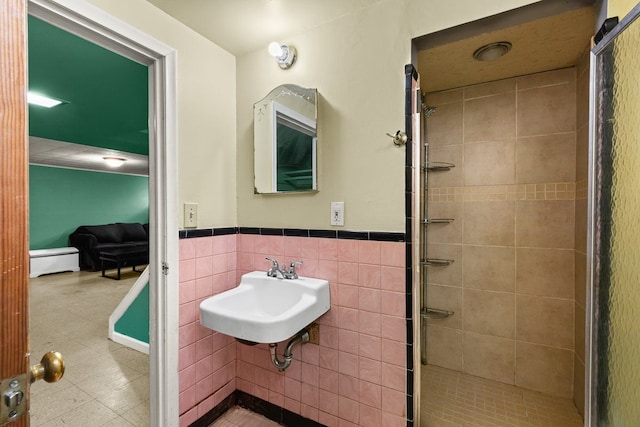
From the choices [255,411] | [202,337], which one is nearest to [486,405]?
[255,411]

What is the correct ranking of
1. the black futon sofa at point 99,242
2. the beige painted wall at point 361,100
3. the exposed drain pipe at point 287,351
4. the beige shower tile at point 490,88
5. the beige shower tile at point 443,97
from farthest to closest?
1. the black futon sofa at point 99,242
2. the beige shower tile at point 443,97
3. the beige shower tile at point 490,88
4. the exposed drain pipe at point 287,351
5. the beige painted wall at point 361,100

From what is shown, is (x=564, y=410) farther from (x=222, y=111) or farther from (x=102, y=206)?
(x=102, y=206)

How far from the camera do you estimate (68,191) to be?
19.0 ft

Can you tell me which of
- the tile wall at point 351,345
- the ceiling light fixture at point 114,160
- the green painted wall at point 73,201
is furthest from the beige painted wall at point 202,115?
the green painted wall at point 73,201

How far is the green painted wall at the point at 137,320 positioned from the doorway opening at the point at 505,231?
231cm

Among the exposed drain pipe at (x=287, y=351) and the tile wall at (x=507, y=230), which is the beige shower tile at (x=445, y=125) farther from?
the exposed drain pipe at (x=287, y=351)

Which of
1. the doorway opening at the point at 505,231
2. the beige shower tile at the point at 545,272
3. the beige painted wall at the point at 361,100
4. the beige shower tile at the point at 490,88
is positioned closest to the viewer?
the beige painted wall at the point at 361,100

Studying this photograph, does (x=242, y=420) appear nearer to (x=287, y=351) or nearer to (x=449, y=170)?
(x=287, y=351)

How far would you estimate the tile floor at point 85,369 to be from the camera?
179cm

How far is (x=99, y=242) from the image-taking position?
18.9 ft

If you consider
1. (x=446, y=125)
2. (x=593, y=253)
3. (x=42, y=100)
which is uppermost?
(x=42, y=100)

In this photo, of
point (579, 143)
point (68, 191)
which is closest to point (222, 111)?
point (579, 143)

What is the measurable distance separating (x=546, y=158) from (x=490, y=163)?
32 cm

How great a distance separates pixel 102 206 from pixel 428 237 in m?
6.85
